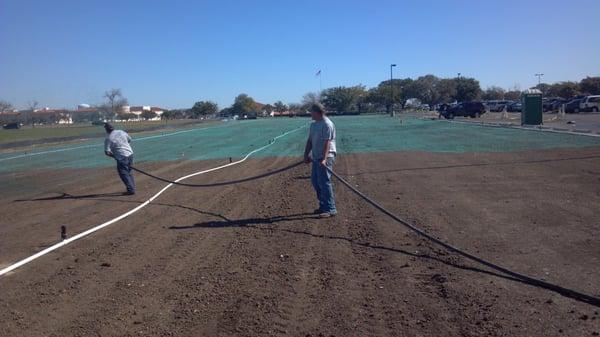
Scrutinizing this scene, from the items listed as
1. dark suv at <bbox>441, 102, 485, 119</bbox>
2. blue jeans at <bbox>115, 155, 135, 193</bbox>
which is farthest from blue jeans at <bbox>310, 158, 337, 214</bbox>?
dark suv at <bbox>441, 102, 485, 119</bbox>

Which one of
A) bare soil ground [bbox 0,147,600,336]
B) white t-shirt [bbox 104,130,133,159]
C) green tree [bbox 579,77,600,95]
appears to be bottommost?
bare soil ground [bbox 0,147,600,336]

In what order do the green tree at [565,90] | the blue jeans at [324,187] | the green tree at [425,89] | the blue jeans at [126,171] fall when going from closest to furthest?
the blue jeans at [324,187] < the blue jeans at [126,171] < the green tree at [565,90] < the green tree at [425,89]

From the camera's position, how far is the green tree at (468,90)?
119875 mm

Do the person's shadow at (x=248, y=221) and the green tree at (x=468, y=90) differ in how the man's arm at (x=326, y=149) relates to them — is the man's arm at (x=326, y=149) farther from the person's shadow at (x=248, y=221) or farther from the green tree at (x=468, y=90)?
the green tree at (x=468, y=90)

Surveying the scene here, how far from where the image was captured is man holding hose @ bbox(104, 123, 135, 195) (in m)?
13.5

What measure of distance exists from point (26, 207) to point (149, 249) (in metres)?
6.25

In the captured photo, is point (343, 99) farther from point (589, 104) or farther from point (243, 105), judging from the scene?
point (589, 104)

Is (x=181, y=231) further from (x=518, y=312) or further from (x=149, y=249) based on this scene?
(x=518, y=312)

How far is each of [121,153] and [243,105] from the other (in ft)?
520

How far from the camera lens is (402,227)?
28.5 feet

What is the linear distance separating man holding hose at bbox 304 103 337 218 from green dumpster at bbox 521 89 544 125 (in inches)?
1052

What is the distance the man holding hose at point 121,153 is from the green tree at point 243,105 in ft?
509

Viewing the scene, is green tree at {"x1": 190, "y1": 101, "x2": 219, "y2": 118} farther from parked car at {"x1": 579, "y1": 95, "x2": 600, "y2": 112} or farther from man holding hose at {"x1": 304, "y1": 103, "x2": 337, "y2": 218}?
man holding hose at {"x1": 304, "y1": 103, "x2": 337, "y2": 218}

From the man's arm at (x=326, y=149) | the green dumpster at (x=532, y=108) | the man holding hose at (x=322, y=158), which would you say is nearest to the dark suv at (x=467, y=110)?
the green dumpster at (x=532, y=108)
